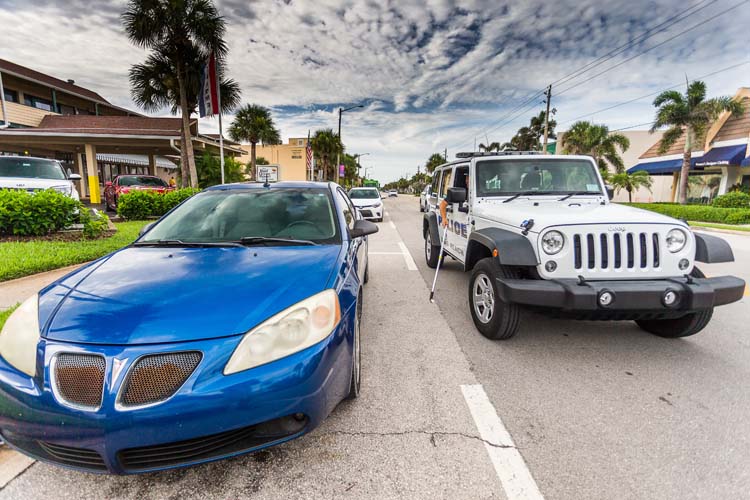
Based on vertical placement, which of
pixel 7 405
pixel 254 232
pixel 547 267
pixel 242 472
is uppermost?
pixel 254 232

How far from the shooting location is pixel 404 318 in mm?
4453

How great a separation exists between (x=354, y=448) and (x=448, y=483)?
57cm

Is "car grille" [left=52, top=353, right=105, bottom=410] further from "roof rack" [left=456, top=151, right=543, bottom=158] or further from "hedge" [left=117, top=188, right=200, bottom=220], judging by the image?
"hedge" [left=117, top=188, right=200, bottom=220]

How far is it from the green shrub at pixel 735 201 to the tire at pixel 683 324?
820 inches

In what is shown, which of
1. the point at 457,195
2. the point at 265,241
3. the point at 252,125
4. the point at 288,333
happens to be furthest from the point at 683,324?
the point at 252,125

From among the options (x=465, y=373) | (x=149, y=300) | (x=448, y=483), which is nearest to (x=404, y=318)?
(x=465, y=373)

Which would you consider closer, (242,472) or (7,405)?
(7,405)

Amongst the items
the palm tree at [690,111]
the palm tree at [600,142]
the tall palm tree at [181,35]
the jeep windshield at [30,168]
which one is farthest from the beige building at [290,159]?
the jeep windshield at [30,168]

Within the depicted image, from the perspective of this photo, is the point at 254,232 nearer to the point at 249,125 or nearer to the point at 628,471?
the point at 628,471

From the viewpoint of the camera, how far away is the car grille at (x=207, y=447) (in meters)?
1.66

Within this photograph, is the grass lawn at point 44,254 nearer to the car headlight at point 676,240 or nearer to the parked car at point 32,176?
the parked car at point 32,176

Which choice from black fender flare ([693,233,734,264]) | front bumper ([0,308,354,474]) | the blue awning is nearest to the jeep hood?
black fender flare ([693,233,734,264])

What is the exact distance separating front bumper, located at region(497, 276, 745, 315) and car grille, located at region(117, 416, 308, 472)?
2.02m

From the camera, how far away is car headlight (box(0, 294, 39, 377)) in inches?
68.5
